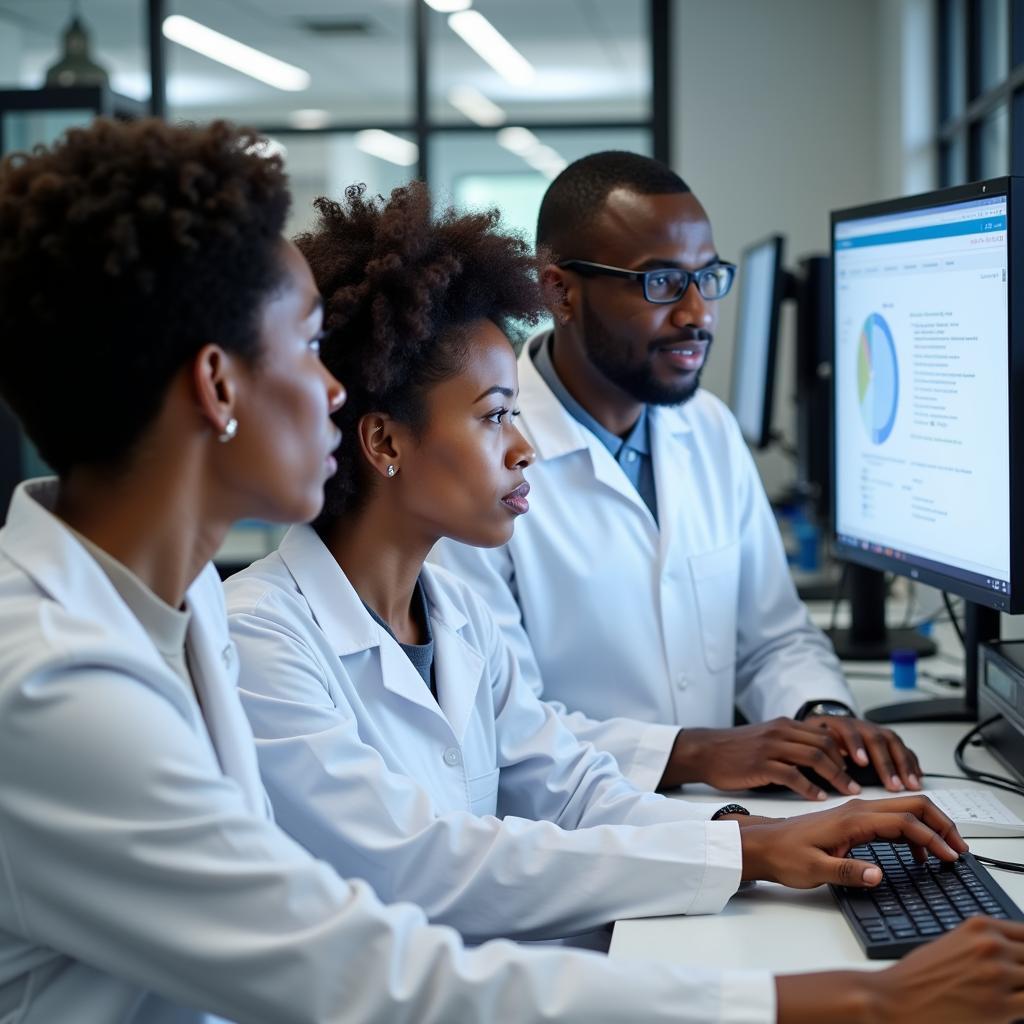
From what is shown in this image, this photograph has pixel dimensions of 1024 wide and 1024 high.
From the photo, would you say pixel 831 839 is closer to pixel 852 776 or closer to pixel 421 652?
pixel 852 776

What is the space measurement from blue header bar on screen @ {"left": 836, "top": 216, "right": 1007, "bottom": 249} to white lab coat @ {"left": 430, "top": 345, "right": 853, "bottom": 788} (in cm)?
39

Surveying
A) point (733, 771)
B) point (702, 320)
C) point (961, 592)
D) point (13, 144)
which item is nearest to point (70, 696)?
point (733, 771)

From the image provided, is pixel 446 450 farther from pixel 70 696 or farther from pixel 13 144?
pixel 13 144

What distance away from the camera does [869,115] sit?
16.0 ft

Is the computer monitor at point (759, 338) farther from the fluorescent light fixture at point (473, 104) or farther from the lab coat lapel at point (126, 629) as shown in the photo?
the fluorescent light fixture at point (473, 104)

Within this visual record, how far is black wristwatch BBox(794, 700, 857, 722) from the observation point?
1.61m

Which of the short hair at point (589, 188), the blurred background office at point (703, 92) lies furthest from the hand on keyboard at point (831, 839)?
the blurred background office at point (703, 92)

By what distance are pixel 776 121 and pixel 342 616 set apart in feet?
13.8

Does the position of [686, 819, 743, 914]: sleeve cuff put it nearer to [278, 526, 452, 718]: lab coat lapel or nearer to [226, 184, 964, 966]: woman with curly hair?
[226, 184, 964, 966]: woman with curly hair

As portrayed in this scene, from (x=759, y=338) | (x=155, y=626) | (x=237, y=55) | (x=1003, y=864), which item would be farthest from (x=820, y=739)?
(x=237, y=55)

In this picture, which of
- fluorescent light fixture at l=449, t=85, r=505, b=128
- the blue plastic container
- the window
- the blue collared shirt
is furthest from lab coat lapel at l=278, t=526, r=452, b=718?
fluorescent light fixture at l=449, t=85, r=505, b=128

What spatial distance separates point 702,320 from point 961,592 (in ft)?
1.83

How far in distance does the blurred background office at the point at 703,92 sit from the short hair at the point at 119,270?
6.78 feet

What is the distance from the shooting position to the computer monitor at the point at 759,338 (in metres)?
2.68
